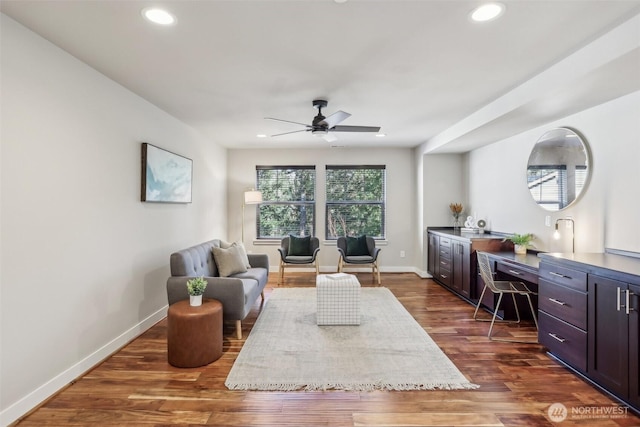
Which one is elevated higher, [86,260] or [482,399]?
[86,260]

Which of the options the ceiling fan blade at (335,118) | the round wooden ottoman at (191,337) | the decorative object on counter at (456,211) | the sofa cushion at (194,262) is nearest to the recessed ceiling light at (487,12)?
the ceiling fan blade at (335,118)

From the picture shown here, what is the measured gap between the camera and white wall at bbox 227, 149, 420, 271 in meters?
6.29

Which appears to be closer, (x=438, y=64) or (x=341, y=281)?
(x=438, y=64)

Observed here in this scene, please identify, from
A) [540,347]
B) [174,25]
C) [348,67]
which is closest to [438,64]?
[348,67]

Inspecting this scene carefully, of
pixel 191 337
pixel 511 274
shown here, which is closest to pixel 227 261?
pixel 191 337

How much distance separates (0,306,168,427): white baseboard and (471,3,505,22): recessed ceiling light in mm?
3716

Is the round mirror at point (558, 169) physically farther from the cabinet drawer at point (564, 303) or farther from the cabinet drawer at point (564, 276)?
the cabinet drawer at point (564, 303)

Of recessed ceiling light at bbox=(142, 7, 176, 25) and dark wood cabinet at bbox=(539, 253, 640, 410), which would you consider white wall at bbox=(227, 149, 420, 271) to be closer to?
dark wood cabinet at bbox=(539, 253, 640, 410)

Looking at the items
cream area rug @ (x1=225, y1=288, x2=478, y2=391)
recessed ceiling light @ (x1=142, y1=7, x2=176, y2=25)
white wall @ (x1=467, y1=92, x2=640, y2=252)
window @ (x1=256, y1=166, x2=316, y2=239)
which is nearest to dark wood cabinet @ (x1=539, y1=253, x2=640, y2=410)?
white wall @ (x1=467, y1=92, x2=640, y2=252)

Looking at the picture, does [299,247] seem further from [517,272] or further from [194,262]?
[517,272]

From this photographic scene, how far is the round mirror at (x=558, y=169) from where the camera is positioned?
3186 mm

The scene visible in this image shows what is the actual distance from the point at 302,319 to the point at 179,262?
152 cm

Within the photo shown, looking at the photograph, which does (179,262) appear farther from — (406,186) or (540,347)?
(406,186)

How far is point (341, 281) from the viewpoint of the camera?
353cm
